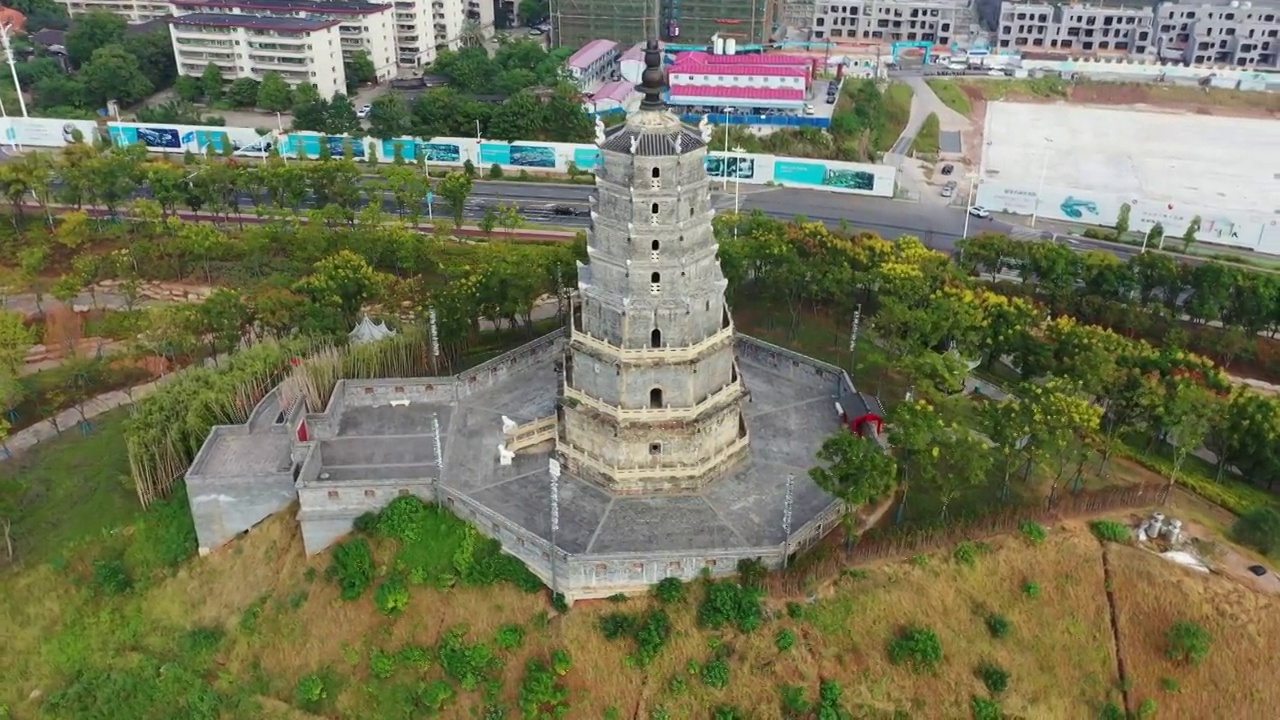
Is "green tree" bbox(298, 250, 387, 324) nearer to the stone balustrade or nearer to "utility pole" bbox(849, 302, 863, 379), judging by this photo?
the stone balustrade

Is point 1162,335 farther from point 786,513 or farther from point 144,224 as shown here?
point 144,224

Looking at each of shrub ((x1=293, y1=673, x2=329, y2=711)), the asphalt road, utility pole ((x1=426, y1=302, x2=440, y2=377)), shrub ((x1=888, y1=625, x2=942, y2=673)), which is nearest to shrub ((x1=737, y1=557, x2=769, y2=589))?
shrub ((x1=888, y1=625, x2=942, y2=673))

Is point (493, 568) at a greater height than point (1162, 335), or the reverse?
point (1162, 335)

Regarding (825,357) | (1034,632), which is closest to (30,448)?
(825,357)

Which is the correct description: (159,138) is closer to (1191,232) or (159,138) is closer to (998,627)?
(998,627)

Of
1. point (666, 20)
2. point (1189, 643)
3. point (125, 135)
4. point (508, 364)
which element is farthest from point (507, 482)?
point (666, 20)

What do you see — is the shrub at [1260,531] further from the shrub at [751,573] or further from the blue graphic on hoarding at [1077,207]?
the blue graphic on hoarding at [1077,207]
